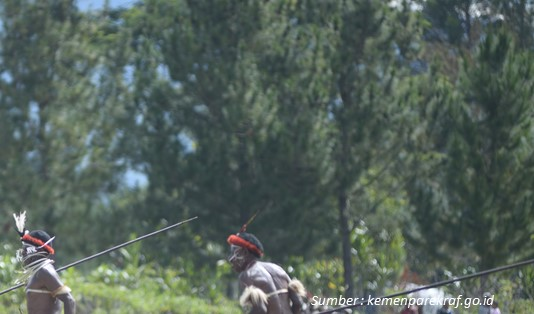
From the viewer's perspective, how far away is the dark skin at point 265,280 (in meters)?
9.31

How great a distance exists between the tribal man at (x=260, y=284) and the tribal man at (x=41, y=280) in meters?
1.24

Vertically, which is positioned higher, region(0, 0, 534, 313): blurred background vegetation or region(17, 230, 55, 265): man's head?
region(17, 230, 55, 265): man's head

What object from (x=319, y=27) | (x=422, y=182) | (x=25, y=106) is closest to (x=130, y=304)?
(x=422, y=182)

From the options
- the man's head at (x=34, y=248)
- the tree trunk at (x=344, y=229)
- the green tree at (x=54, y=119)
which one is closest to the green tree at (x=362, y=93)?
the tree trunk at (x=344, y=229)

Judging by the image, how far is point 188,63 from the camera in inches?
973

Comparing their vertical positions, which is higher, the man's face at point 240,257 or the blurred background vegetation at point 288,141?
the man's face at point 240,257

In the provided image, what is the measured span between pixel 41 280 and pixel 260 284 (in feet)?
5.28

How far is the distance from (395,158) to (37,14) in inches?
352

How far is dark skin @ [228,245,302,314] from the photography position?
931 cm

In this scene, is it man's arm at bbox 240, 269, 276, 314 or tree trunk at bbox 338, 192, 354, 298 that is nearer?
man's arm at bbox 240, 269, 276, 314

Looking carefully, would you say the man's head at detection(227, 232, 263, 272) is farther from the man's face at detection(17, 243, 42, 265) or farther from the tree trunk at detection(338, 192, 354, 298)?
the tree trunk at detection(338, 192, 354, 298)

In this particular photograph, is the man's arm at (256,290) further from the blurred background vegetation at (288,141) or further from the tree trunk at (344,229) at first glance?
the tree trunk at (344,229)

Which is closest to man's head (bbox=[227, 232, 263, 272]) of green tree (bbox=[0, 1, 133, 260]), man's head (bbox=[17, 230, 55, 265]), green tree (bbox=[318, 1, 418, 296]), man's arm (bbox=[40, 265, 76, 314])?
man's arm (bbox=[40, 265, 76, 314])

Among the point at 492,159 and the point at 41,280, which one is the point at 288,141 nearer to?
the point at 492,159
